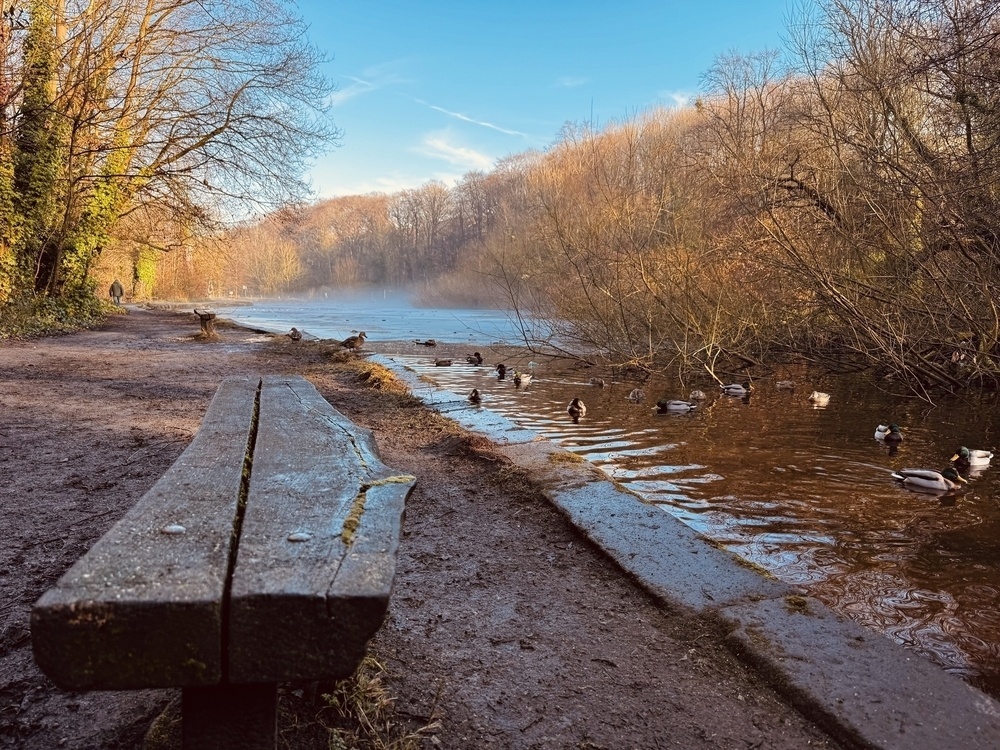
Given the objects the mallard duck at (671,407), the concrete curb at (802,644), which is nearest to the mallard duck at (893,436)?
the mallard duck at (671,407)

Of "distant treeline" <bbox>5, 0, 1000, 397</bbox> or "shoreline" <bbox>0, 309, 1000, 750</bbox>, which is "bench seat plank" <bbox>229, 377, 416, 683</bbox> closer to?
A: "shoreline" <bbox>0, 309, 1000, 750</bbox>

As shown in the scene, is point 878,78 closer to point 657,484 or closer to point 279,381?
point 657,484

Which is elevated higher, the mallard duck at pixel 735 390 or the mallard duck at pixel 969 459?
the mallard duck at pixel 735 390

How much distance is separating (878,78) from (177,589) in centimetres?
1036

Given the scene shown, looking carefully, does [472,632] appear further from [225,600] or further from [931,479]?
[931,479]

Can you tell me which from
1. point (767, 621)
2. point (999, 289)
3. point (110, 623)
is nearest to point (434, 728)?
point (110, 623)

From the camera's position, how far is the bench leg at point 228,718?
1.28 metres

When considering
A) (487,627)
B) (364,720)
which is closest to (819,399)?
(487,627)

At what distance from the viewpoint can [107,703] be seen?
6.07 feet

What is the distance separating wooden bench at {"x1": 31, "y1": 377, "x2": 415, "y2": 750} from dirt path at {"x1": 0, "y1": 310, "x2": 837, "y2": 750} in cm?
59

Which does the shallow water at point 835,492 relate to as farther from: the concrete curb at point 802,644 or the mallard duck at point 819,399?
the concrete curb at point 802,644

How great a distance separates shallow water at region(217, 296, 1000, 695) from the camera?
2.99 metres

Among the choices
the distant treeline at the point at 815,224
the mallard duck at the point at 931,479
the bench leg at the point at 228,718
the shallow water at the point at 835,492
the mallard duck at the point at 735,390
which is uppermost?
the distant treeline at the point at 815,224

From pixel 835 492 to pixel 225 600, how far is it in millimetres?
4695
